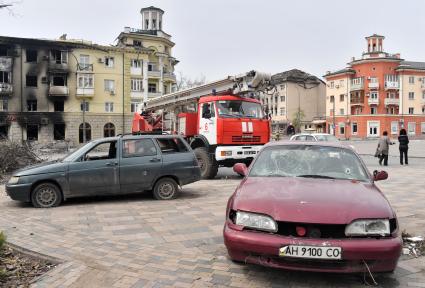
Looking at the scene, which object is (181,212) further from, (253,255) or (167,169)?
(253,255)

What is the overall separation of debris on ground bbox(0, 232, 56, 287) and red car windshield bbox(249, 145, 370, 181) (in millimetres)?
2844

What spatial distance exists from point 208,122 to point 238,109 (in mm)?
1113

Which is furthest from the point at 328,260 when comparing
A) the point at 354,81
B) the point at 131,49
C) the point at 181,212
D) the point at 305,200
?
the point at 354,81

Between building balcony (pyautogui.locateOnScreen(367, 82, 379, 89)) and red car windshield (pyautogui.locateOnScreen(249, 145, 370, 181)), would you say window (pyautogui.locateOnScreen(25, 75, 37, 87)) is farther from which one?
building balcony (pyautogui.locateOnScreen(367, 82, 379, 89))

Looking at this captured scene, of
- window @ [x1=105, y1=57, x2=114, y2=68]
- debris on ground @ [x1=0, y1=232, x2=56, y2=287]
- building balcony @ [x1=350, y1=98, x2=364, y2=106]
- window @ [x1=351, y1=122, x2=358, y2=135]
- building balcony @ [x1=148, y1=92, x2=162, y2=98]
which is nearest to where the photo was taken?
debris on ground @ [x1=0, y1=232, x2=56, y2=287]

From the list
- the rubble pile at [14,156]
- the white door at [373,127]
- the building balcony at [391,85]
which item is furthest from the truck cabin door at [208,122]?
the building balcony at [391,85]

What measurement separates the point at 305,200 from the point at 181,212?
4.26 m

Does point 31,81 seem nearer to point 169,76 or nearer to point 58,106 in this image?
point 58,106

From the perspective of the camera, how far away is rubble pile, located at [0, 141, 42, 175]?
1488cm

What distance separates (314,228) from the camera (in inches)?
154

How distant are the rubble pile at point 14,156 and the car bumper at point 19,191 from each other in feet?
21.6

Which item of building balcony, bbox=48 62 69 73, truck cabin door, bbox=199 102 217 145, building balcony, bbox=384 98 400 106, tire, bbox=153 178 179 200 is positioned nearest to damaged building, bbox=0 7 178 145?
building balcony, bbox=48 62 69 73

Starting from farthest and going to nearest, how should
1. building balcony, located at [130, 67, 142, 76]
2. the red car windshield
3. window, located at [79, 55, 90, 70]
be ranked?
building balcony, located at [130, 67, 142, 76] < window, located at [79, 55, 90, 70] < the red car windshield

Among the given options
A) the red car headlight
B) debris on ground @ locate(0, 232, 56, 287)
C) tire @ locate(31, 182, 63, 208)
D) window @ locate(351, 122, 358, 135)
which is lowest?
debris on ground @ locate(0, 232, 56, 287)
